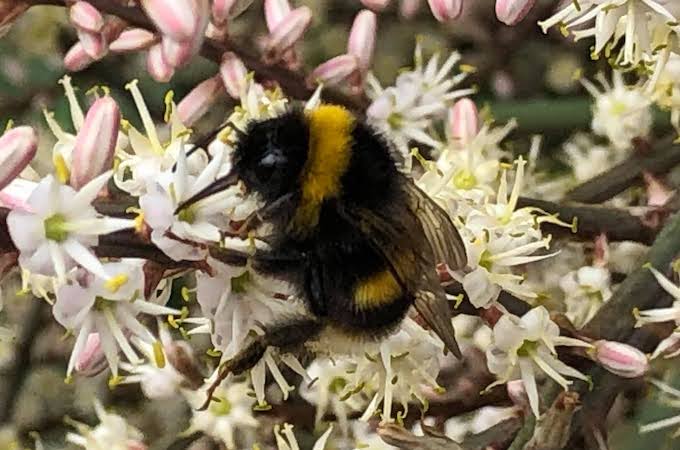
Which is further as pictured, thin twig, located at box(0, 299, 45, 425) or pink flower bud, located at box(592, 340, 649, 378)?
thin twig, located at box(0, 299, 45, 425)

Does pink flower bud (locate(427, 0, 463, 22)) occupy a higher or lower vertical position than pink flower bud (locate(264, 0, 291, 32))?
higher

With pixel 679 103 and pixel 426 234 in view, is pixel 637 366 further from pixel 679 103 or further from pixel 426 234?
pixel 679 103

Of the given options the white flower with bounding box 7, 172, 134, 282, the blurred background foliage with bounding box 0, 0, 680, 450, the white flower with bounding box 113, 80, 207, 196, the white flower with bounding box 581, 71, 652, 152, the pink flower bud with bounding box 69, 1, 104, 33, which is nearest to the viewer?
the white flower with bounding box 7, 172, 134, 282

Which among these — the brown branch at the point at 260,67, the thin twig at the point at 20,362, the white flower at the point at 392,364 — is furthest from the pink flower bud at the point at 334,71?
the thin twig at the point at 20,362

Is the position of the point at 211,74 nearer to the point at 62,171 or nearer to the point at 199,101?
the point at 199,101

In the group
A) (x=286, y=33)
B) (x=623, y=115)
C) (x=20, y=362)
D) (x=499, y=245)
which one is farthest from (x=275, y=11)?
(x=20, y=362)

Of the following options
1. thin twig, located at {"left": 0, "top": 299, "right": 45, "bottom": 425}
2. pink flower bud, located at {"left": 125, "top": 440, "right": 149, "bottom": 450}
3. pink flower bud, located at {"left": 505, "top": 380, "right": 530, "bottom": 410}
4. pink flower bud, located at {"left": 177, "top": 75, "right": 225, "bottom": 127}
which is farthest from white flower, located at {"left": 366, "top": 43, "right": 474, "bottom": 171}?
thin twig, located at {"left": 0, "top": 299, "right": 45, "bottom": 425}

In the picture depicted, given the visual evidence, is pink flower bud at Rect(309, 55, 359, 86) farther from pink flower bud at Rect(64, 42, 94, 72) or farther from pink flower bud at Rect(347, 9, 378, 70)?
pink flower bud at Rect(64, 42, 94, 72)
